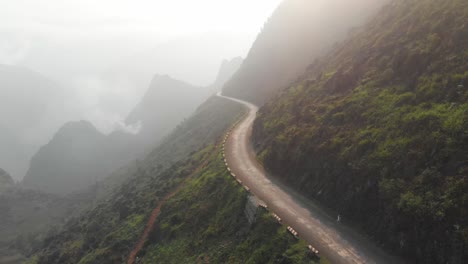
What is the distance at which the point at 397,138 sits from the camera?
28766 mm

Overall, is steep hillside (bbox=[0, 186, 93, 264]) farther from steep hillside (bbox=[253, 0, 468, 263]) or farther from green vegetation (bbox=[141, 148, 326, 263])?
steep hillside (bbox=[253, 0, 468, 263])

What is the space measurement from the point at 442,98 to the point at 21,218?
199 meters

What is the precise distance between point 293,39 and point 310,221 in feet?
329

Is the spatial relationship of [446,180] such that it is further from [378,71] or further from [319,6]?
Answer: [319,6]

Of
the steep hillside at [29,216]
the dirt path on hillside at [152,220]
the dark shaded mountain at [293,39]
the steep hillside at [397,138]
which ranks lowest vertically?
the steep hillside at [29,216]

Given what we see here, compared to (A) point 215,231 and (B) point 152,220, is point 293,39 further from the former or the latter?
(A) point 215,231

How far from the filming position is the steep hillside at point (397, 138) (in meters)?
22.1

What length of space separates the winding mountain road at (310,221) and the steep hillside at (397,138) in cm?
123

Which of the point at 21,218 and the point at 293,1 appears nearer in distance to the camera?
the point at 293,1

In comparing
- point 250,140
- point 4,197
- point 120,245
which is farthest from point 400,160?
point 4,197

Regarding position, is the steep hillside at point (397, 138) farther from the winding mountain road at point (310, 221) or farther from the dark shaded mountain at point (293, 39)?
the dark shaded mountain at point (293, 39)

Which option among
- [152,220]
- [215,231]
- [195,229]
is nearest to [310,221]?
[215,231]

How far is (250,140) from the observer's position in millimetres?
61531

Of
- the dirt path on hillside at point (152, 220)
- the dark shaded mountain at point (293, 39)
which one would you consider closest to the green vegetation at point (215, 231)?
the dirt path on hillside at point (152, 220)
